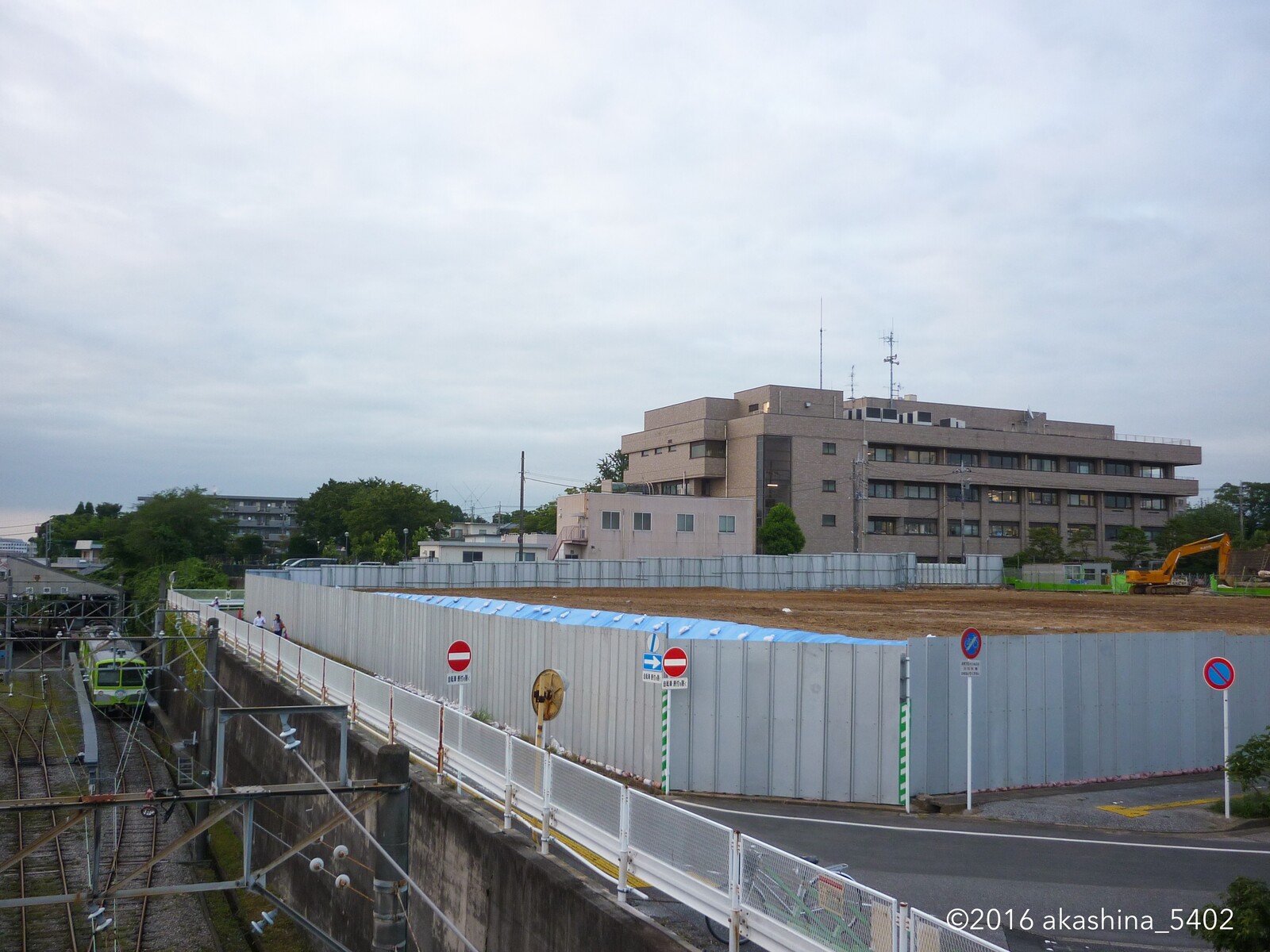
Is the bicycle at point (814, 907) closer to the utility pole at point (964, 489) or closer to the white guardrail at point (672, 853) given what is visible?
the white guardrail at point (672, 853)

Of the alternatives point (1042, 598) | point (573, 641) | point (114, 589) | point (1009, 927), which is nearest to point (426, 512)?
point (114, 589)

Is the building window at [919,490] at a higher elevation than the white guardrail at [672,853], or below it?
higher

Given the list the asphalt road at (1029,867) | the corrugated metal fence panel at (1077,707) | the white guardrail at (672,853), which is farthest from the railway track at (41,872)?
the corrugated metal fence panel at (1077,707)

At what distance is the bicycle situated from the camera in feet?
21.3

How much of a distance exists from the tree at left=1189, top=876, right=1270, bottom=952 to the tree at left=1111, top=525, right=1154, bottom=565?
92.3 meters

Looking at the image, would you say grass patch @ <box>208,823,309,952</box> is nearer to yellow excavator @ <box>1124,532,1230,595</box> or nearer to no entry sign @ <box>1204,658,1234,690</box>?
no entry sign @ <box>1204,658,1234,690</box>

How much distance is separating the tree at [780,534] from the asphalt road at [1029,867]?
220ft

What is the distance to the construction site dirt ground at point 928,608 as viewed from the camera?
33062 millimetres

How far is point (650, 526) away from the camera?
73500mm

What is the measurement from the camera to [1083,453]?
99.1m

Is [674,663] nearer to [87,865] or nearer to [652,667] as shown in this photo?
[652,667]

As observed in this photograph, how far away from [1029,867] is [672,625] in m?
9.37

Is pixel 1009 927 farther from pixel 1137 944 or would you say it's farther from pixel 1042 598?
pixel 1042 598

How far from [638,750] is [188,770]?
87.2 ft
